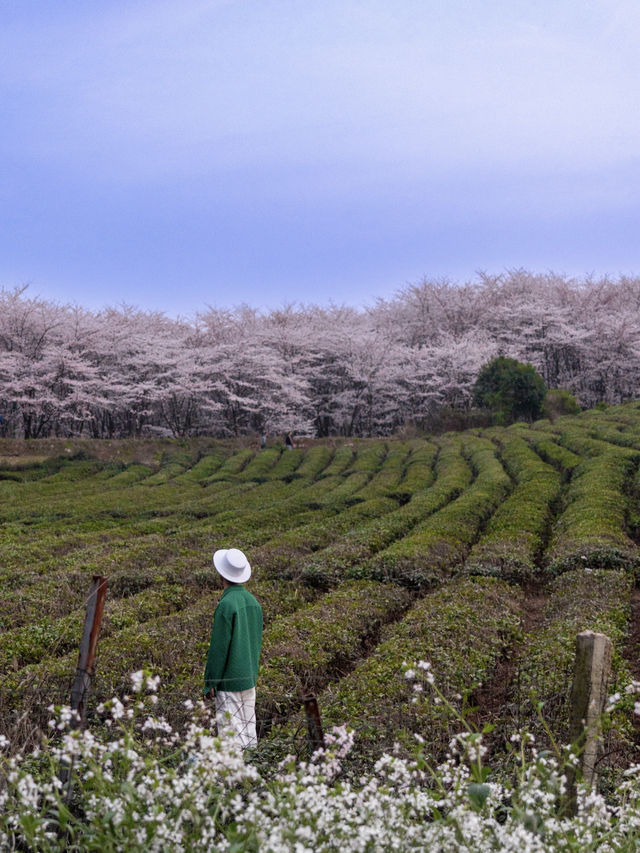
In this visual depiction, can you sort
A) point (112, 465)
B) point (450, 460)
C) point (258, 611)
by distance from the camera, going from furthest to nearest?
point (112, 465), point (450, 460), point (258, 611)

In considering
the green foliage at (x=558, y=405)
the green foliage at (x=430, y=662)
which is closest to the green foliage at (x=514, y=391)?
the green foliage at (x=558, y=405)

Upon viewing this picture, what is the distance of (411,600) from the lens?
14195mm

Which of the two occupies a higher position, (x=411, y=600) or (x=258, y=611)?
(x=258, y=611)

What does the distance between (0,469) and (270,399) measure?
21.9 metres

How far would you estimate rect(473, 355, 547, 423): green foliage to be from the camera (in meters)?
46.8

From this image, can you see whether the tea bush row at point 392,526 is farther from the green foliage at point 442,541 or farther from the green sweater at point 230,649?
the green sweater at point 230,649

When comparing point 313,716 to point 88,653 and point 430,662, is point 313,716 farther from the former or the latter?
point 430,662

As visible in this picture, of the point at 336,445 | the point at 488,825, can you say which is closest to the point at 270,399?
the point at 336,445

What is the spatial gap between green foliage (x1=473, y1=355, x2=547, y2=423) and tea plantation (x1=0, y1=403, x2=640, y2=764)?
12.3 metres

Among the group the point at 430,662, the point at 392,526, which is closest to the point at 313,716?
the point at 430,662

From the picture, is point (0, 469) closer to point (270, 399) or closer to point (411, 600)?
point (270, 399)

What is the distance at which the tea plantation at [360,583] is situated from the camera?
8.11 m

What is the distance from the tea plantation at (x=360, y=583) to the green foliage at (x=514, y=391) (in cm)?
1233

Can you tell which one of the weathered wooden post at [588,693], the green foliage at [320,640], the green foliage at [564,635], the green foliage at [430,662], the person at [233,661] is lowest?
the green foliage at [320,640]
